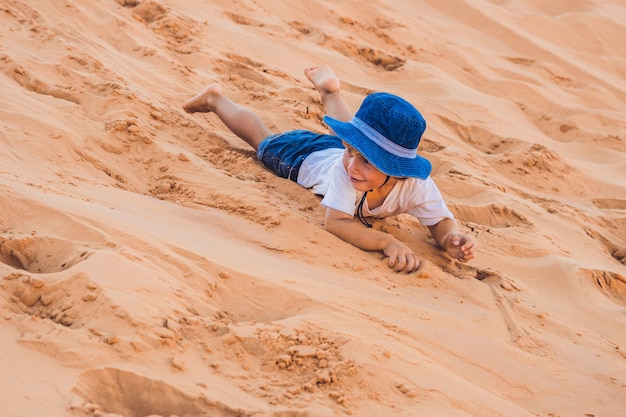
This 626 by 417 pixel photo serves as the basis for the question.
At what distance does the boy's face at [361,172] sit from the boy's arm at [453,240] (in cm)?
34

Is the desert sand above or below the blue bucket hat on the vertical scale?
below

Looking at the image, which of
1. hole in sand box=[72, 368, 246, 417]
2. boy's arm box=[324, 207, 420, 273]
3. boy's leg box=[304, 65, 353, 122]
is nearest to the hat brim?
boy's arm box=[324, 207, 420, 273]

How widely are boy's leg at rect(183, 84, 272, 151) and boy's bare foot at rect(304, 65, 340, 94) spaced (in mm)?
424

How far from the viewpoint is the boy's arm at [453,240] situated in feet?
10.0

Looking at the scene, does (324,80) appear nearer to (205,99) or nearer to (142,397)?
(205,99)

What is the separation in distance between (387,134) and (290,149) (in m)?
0.76

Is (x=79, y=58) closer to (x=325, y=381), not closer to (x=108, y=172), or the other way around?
(x=108, y=172)

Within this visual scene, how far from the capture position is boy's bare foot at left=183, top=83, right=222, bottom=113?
3.87 m

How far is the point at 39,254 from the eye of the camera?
2.18 meters

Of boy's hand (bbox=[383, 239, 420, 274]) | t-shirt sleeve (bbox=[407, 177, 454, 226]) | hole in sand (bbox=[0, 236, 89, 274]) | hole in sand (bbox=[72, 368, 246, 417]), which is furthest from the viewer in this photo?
t-shirt sleeve (bbox=[407, 177, 454, 226])

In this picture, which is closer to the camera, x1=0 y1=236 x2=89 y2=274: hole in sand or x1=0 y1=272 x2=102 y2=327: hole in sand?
x1=0 y1=272 x2=102 y2=327: hole in sand

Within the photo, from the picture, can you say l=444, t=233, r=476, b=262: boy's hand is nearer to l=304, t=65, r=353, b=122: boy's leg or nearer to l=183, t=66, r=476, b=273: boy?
l=183, t=66, r=476, b=273: boy

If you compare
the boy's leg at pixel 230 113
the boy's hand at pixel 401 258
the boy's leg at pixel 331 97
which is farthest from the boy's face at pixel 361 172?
the boy's leg at pixel 331 97

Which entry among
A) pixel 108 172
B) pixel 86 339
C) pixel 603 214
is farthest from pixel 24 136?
pixel 603 214
